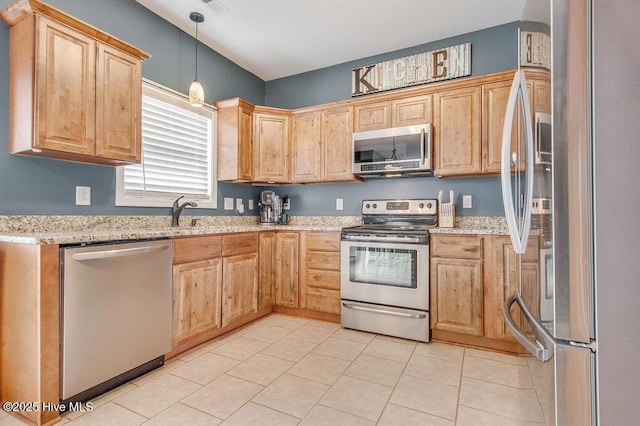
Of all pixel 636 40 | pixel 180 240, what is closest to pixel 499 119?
pixel 636 40

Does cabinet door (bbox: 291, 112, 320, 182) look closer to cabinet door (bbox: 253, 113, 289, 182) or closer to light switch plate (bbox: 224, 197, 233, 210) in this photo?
cabinet door (bbox: 253, 113, 289, 182)

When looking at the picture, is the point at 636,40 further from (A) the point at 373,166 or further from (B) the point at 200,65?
(B) the point at 200,65

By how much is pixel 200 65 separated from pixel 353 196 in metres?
2.25

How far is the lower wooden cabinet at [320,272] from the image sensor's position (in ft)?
10.8

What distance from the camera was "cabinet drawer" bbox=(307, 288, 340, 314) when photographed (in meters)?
3.28

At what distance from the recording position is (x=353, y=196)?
150 inches

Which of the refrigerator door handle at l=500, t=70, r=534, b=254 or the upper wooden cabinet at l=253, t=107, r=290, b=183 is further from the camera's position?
the upper wooden cabinet at l=253, t=107, r=290, b=183

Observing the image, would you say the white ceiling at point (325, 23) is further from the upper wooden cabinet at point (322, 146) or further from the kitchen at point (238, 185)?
the upper wooden cabinet at point (322, 146)

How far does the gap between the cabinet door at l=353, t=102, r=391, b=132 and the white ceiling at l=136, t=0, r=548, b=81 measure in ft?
2.36

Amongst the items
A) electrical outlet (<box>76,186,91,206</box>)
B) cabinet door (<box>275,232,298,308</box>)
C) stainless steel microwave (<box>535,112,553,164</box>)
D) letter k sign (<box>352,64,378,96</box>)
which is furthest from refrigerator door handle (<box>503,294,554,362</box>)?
letter k sign (<box>352,64,378,96</box>)

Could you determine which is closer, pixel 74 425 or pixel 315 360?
pixel 74 425

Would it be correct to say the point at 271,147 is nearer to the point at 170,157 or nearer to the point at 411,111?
the point at 170,157

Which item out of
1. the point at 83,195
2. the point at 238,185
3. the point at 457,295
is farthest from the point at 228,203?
the point at 457,295

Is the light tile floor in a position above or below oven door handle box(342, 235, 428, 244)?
below
